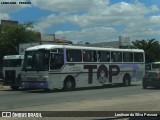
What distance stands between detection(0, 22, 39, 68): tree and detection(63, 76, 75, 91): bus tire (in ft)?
50.8

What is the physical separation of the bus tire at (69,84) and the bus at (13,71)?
3569 millimetres

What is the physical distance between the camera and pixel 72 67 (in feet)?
89.8

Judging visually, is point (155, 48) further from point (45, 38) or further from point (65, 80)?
point (65, 80)

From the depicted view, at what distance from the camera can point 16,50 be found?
140 feet

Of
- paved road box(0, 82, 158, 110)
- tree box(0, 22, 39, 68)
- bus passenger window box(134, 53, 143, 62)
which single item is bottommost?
paved road box(0, 82, 158, 110)

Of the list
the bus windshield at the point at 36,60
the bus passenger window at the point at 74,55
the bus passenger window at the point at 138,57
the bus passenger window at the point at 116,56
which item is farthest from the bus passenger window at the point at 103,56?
the bus windshield at the point at 36,60

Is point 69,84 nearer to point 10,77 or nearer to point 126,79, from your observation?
point 10,77

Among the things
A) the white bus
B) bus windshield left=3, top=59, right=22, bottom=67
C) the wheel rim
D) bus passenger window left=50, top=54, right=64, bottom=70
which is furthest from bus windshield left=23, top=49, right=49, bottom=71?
bus windshield left=3, top=59, right=22, bottom=67

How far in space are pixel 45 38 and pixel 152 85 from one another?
1503 inches

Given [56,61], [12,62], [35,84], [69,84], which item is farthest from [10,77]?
[56,61]

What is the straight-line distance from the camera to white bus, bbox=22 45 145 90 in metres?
26.0

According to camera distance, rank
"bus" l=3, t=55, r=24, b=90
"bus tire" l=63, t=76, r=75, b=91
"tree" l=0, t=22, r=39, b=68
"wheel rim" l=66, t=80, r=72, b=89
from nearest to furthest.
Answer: "bus tire" l=63, t=76, r=75, b=91, "wheel rim" l=66, t=80, r=72, b=89, "bus" l=3, t=55, r=24, b=90, "tree" l=0, t=22, r=39, b=68

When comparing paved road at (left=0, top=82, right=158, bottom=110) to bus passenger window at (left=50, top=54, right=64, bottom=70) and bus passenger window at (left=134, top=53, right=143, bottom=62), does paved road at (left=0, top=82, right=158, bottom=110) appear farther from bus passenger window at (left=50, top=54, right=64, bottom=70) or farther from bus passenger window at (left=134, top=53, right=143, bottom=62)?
bus passenger window at (left=134, top=53, right=143, bottom=62)

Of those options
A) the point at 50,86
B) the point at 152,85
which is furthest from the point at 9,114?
the point at 152,85
